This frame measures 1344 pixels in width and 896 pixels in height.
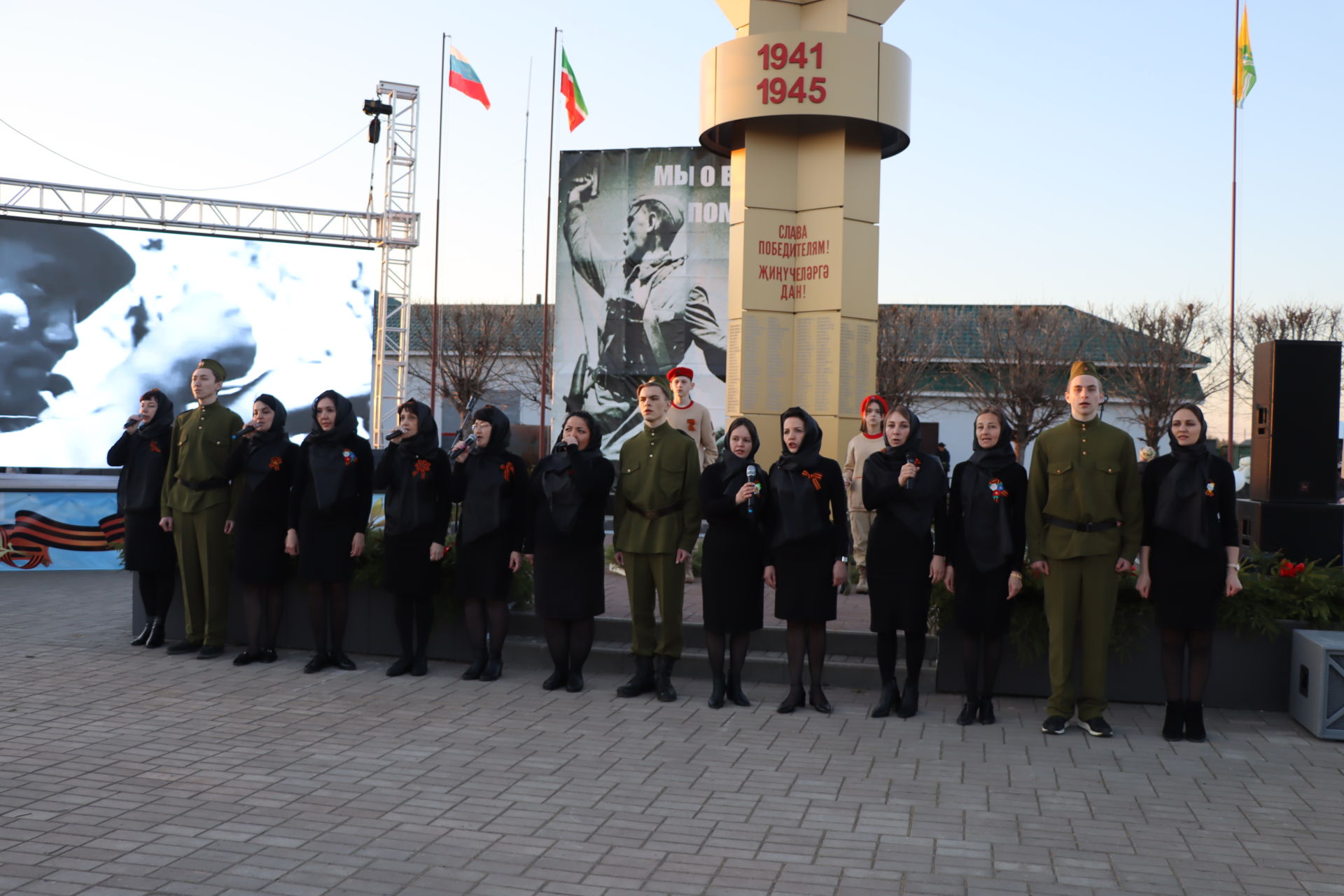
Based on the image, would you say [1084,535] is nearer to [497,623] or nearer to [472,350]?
[497,623]

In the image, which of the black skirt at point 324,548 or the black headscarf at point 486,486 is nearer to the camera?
the black headscarf at point 486,486

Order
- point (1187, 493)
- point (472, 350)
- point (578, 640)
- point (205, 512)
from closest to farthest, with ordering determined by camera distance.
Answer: point (1187, 493) < point (578, 640) < point (205, 512) < point (472, 350)

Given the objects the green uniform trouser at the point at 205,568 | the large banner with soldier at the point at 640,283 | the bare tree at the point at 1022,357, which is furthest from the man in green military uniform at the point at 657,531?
the bare tree at the point at 1022,357

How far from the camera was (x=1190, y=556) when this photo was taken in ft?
20.4

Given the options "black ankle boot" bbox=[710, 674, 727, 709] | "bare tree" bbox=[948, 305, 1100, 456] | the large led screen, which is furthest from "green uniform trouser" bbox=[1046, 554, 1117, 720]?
"bare tree" bbox=[948, 305, 1100, 456]

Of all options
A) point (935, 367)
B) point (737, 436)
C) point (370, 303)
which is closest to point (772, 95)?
point (737, 436)

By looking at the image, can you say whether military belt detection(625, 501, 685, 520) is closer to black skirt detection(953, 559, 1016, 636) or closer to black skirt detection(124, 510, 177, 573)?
black skirt detection(953, 559, 1016, 636)

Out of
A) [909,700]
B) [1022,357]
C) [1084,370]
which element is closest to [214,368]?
[909,700]

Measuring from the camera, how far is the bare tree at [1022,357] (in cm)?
3500

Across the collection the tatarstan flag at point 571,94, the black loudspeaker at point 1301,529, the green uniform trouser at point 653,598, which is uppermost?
the tatarstan flag at point 571,94

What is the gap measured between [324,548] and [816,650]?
10.9 feet

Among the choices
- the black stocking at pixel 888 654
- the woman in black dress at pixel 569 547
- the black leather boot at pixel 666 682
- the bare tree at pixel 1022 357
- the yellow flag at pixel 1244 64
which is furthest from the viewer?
the bare tree at pixel 1022 357

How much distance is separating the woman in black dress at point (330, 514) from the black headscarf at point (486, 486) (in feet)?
2.61

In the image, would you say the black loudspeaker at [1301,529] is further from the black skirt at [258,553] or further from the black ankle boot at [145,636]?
the black ankle boot at [145,636]
